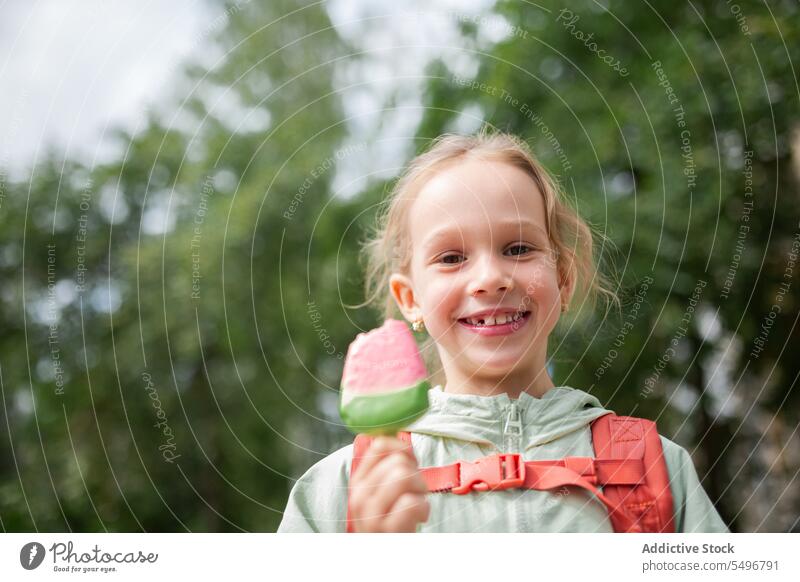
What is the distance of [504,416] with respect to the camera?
1415mm

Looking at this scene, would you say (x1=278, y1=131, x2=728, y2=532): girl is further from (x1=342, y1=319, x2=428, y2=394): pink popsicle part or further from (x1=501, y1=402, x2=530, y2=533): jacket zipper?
(x1=342, y1=319, x2=428, y2=394): pink popsicle part

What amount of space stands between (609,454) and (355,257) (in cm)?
156

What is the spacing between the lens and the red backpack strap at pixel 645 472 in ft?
4.37

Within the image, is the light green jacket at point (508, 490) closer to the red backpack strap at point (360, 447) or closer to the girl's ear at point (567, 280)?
the red backpack strap at point (360, 447)

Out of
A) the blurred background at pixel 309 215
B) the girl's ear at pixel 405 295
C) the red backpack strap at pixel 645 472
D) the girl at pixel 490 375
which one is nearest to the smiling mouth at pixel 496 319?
the girl at pixel 490 375

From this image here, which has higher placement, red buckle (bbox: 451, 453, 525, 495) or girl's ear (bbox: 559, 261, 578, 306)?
girl's ear (bbox: 559, 261, 578, 306)

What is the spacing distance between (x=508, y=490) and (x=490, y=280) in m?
0.33

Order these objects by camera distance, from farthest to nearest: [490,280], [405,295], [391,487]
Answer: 1. [405,295]
2. [490,280]
3. [391,487]

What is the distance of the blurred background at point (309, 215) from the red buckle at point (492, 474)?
0.78m

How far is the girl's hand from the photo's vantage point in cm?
126

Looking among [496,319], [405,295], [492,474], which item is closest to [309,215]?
[405,295]

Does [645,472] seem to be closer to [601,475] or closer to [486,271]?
[601,475]

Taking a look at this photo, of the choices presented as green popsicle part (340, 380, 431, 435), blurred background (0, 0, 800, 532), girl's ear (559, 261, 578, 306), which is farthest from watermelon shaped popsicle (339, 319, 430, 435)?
blurred background (0, 0, 800, 532)

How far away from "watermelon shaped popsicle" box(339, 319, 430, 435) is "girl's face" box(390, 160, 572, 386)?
0.13 meters
